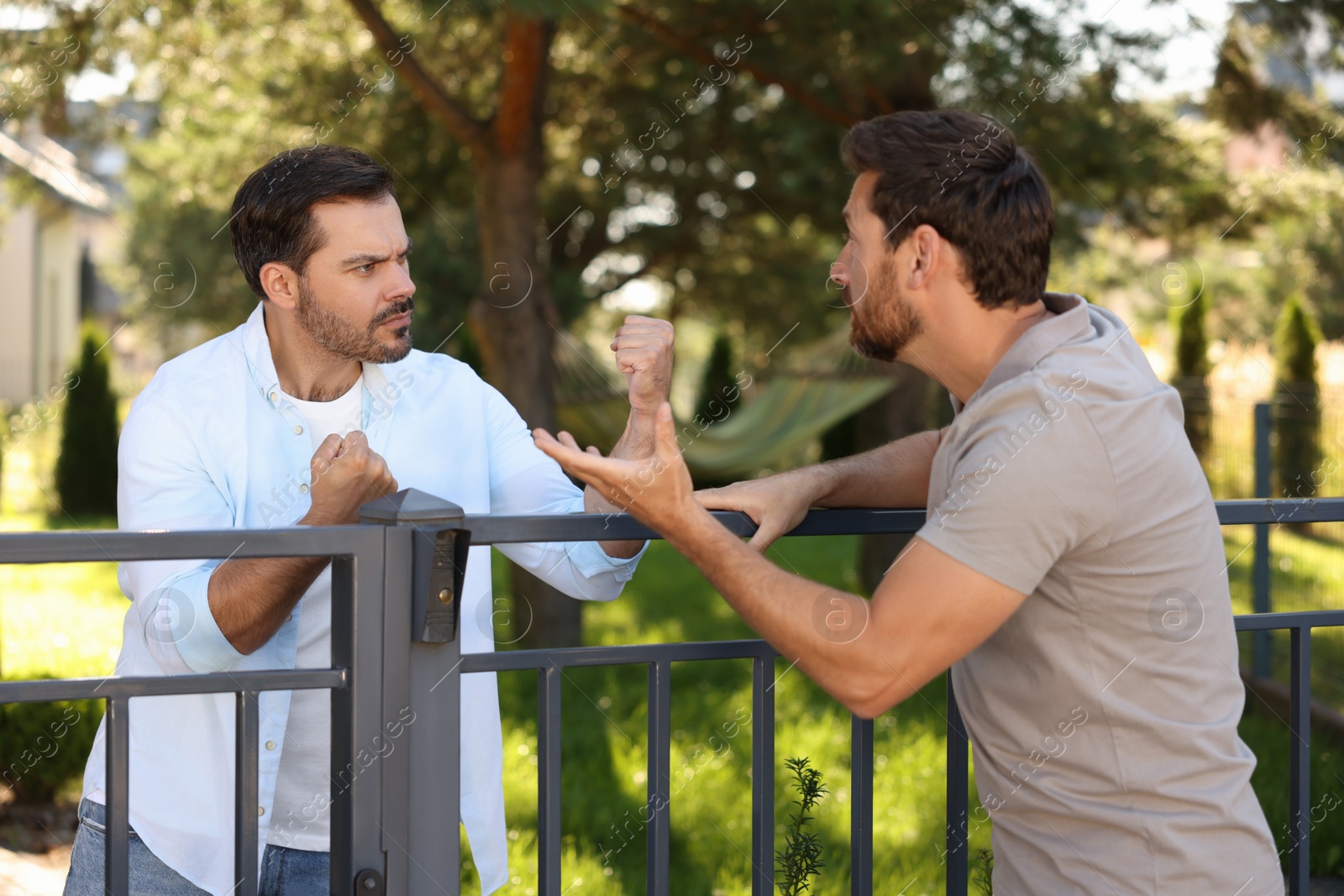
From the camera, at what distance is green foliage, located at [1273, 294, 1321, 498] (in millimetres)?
7121

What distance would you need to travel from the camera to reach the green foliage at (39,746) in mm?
3934

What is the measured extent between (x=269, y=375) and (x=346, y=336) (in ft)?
0.42

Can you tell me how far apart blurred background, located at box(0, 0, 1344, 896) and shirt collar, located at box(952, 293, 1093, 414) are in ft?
4.71

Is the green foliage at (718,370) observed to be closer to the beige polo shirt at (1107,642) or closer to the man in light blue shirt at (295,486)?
the man in light blue shirt at (295,486)

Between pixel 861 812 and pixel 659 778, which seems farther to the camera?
pixel 861 812

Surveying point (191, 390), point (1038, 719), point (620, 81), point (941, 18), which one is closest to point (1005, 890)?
point (1038, 719)

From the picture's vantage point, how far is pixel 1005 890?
1.44 metres

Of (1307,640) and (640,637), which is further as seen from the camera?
(640,637)

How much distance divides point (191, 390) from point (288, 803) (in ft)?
1.91

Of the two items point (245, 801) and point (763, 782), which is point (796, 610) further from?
point (245, 801)

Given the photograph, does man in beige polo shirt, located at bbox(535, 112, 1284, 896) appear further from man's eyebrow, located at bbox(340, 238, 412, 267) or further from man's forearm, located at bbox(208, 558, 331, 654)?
man's eyebrow, located at bbox(340, 238, 412, 267)

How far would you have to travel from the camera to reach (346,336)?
6.06ft

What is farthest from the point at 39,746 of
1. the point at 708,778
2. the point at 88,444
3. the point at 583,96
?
the point at 88,444

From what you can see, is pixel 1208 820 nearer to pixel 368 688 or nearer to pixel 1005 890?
pixel 1005 890
